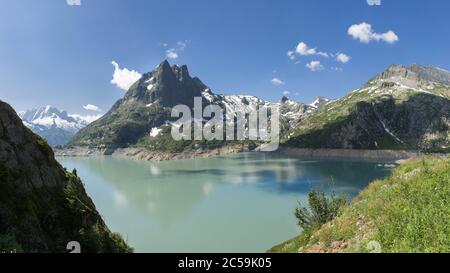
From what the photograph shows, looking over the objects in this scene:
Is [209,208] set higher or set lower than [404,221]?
lower

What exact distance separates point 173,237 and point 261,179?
87591 mm

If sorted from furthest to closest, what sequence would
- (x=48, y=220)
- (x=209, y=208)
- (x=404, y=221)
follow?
(x=209, y=208)
(x=48, y=220)
(x=404, y=221)

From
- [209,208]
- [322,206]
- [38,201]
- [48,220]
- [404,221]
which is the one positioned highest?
[404,221]

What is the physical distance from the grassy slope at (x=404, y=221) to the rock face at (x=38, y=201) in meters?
16.8

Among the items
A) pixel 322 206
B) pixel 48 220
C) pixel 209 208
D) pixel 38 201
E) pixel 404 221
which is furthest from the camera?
pixel 209 208

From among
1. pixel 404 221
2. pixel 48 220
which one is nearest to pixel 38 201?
pixel 48 220

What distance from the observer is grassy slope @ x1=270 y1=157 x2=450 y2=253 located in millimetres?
12495

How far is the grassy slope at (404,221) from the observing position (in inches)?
492

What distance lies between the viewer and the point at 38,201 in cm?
2633

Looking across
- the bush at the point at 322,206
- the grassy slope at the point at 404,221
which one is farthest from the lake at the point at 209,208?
the grassy slope at the point at 404,221

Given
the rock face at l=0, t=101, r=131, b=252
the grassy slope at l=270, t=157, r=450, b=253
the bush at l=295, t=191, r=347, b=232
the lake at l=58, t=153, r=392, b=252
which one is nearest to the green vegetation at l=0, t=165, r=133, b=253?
the rock face at l=0, t=101, r=131, b=252

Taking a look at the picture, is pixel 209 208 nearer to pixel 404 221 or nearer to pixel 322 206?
pixel 322 206

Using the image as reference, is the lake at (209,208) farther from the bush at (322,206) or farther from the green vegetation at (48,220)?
the green vegetation at (48,220)

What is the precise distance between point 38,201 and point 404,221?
2390cm
